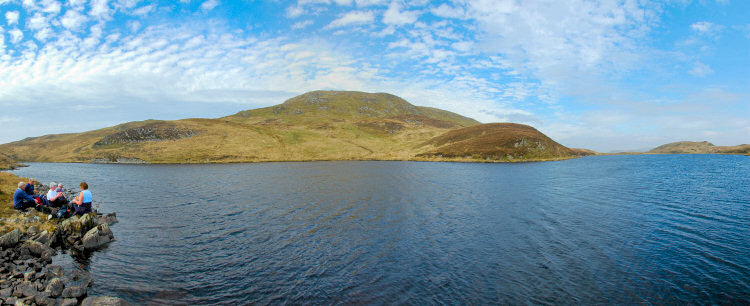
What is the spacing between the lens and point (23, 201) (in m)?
25.9

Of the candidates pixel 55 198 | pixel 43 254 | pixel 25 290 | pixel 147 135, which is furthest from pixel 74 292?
pixel 147 135

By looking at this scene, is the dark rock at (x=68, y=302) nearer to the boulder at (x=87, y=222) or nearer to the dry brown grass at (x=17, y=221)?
the dry brown grass at (x=17, y=221)

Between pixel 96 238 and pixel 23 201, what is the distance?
11.8 metres

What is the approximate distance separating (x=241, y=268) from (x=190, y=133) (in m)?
157

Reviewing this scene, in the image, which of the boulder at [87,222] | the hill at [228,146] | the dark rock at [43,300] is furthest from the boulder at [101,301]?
the hill at [228,146]

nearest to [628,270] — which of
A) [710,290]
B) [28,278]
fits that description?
[710,290]

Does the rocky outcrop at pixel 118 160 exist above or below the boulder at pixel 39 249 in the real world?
above

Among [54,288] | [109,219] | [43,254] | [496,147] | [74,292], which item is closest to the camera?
[54,288]

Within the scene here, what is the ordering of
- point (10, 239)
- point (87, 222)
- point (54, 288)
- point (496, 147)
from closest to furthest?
point (54, 288), point (10, 239), point (87, 222), point (496, 147)

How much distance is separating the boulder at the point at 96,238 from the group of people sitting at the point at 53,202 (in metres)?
3.94

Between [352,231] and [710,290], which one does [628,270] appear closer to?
[710,290]

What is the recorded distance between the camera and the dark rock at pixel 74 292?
13.4m

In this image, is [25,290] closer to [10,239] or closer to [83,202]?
[10,239]

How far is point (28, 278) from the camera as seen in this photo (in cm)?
1428
